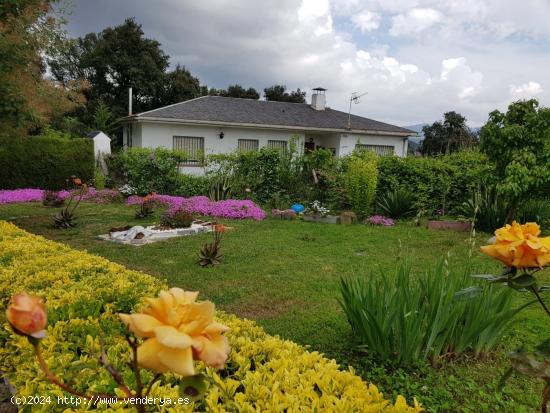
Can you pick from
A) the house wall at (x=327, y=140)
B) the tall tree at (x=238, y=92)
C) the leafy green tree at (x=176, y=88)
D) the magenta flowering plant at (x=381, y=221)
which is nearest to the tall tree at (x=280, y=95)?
the tall tree at (x=238, y=92)

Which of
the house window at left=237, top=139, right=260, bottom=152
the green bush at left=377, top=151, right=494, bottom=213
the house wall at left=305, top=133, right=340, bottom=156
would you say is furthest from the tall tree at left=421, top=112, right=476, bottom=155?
the green bush at left=377, top=151, right=494, bottom=213

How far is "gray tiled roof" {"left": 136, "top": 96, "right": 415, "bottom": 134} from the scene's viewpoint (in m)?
20.8

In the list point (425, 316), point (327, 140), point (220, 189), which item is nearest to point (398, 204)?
point (220, 189)

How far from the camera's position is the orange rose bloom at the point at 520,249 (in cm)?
118

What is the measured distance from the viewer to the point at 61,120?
26266 millimetres

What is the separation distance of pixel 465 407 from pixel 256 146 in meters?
20.1

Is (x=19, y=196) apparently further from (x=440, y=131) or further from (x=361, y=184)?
(x=440, y=131)

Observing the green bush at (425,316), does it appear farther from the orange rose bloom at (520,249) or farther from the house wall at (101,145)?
the house wall at (101,145)

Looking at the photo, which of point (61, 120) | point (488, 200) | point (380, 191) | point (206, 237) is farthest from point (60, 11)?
point (61, 120)

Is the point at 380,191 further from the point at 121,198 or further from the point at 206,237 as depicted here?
the point at 121,198

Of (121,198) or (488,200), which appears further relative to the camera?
(121,198)

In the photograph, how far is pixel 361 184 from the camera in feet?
36.9

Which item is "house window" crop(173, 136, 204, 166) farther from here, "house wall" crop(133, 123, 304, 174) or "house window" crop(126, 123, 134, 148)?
"house window" crop(126, 123, 134, 148)

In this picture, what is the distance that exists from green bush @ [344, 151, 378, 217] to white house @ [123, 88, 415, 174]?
A: 6803 millimetres
